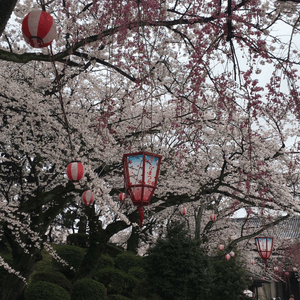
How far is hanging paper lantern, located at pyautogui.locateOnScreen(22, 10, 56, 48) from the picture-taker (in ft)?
8.73

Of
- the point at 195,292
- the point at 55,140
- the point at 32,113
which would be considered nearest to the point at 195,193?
the point at 195,292

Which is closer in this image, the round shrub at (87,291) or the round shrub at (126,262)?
the round shrub at (87,291)

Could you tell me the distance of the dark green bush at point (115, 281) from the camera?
411 inches

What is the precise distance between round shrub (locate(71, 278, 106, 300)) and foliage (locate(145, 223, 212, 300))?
1525mm

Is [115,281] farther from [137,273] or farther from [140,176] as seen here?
[140,176]

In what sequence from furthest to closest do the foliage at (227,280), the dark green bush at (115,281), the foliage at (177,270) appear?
the foliage at (227,280), the dark green bush at (115,281), the foliage at (177,270)

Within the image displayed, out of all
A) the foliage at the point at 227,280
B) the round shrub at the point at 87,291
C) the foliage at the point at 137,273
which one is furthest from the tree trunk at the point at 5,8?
the foliage at the point at 227,280

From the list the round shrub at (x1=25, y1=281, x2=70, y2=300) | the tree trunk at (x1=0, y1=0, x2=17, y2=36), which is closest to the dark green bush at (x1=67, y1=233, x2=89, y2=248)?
the round shrub at (x1=25, y1=281, x2=70, y2=300)

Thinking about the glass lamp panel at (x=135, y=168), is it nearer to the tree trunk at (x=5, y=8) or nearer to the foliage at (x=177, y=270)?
the tree trunk at (x=5, y=8)

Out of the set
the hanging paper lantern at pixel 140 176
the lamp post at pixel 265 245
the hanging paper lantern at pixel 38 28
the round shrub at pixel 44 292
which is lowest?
the round shrub at pixel 44 292

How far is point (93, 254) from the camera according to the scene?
9.70 m

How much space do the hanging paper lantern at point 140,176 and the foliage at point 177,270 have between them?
606 cm

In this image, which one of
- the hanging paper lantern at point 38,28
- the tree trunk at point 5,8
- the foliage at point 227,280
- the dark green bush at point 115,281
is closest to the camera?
the hanging paper lantern at point 38,28

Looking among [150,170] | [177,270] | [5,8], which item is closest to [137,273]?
[177,270]
